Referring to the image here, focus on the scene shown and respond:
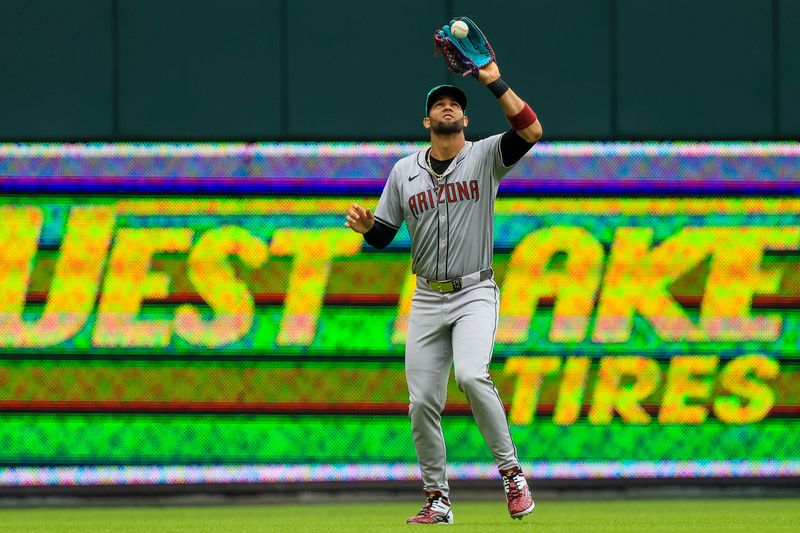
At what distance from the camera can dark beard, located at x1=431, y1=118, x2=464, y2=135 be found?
6508 millimetres

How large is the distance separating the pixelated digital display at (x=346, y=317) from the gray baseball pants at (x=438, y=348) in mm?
1962

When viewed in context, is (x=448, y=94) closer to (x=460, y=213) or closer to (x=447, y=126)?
(x=447, y=126)

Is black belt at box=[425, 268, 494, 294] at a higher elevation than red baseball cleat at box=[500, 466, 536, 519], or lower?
higher

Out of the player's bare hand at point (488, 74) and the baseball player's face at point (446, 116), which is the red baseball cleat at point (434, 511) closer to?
the baseball player's face at point (446, 116)

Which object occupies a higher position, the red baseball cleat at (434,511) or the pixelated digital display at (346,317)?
the pixelated digital display at (346,317)

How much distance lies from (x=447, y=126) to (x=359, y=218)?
574 mm

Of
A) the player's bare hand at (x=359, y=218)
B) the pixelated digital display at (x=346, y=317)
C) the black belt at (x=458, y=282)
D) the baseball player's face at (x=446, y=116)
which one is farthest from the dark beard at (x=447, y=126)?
the pixelated digital display at (x=346, y=317)

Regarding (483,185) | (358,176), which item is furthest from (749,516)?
(358,176)

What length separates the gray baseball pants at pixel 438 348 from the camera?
6391 mm

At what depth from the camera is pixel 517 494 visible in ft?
20.5

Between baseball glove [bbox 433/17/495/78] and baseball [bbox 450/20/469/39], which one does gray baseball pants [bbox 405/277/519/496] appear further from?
baseball [bbox 450/20/469/39]

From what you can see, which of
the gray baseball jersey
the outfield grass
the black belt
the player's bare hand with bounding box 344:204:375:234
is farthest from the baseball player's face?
the outfield grass

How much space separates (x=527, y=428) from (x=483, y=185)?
2.43 metres

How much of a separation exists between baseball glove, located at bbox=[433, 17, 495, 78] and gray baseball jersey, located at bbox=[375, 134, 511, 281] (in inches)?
14.4
